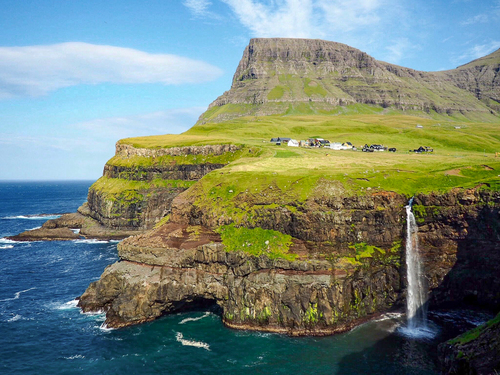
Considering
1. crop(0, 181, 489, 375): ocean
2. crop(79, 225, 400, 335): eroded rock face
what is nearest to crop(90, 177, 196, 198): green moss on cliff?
crop(0, 181, 489, 375): ocean

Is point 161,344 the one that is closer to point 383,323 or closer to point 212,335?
point 212,335

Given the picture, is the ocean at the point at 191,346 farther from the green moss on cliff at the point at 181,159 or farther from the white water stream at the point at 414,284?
the green moss on cliff at the point at 181,159

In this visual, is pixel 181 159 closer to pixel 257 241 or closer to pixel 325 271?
pixel 257 241

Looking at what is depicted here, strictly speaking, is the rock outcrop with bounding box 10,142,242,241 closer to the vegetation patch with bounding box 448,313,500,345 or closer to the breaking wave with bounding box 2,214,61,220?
the breaking wave with bounding box 2,214,61,220

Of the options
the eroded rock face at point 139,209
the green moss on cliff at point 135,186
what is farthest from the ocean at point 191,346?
the green moss on cliff at point 135,186

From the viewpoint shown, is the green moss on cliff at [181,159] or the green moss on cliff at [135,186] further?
the green moss on cliff at [135,186]
